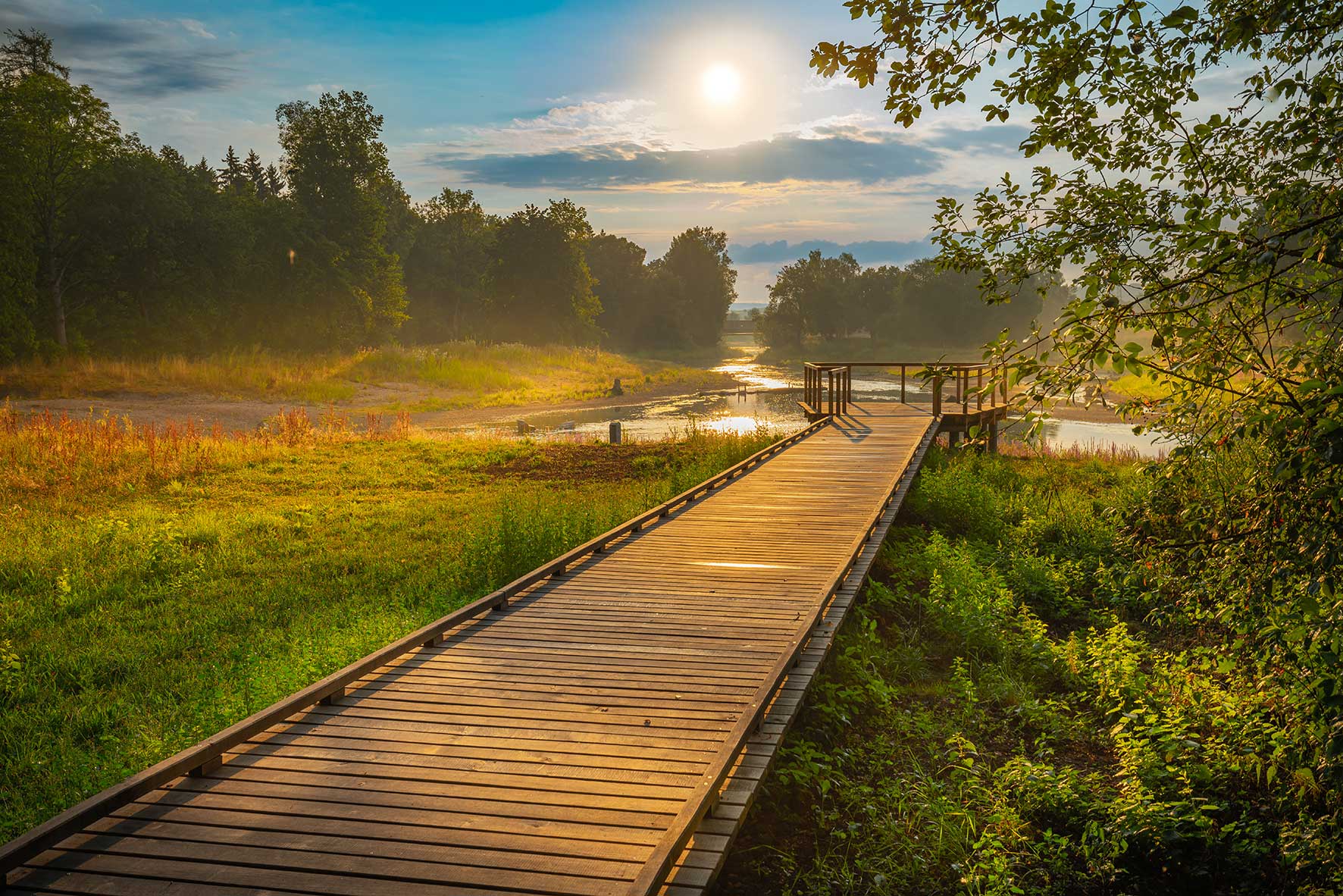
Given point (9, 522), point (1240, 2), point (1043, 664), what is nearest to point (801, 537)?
point (1043, 664)

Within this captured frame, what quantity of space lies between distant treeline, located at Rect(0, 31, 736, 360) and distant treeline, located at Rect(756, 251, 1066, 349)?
23818 millimetres

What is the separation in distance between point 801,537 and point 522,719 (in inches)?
199

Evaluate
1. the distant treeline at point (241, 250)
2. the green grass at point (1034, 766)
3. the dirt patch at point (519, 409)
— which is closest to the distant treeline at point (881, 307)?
the distant treeline at point (241, 250)

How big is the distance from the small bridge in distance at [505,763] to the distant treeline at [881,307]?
80.4m

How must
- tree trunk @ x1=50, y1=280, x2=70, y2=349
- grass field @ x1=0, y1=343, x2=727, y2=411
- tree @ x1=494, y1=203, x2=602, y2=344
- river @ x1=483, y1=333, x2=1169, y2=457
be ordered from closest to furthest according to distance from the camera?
river @ x1=483, y1=333, x2=1169, y2=457
grass field @ x1=0, y1=343, x2=727, y2=411
tree trunk @ x1=50, y1=280, x2=70, y2=349
tree @ x1=494, y1=203, x2=602, y2=344

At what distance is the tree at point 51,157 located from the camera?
3419 centimetres

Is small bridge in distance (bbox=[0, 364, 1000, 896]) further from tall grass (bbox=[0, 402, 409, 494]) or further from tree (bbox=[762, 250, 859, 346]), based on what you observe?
tree (bbox=[762, 250, 859, 346])

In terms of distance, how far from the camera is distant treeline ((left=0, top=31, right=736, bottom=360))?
3572 cm

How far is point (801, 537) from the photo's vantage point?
31.2 ft

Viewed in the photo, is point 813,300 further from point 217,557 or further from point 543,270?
point 217,557

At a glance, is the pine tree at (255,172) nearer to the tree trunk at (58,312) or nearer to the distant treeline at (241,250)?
the distant treeline at (241,250)

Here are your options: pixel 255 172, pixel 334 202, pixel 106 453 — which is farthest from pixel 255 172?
pixel 106 453

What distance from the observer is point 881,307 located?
9112 centimetres

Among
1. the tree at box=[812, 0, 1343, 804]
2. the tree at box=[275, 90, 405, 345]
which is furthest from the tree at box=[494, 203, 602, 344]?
the tree at box=[812, 0, 1343, 804]
